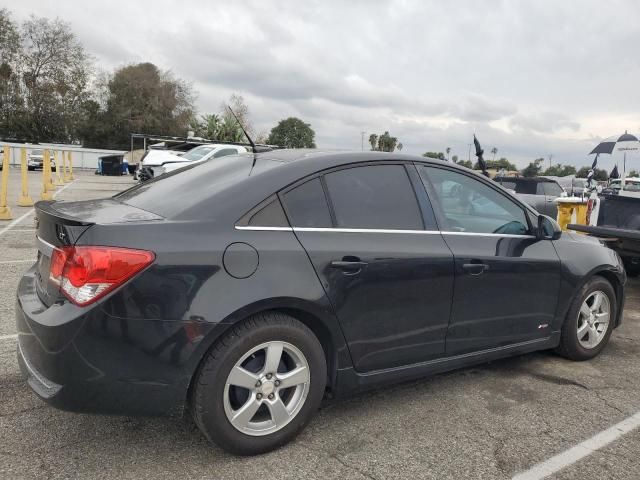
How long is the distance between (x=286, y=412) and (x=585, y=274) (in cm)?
257

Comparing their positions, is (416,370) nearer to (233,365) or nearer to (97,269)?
(233,365)

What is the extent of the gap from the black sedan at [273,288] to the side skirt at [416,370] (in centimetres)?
1

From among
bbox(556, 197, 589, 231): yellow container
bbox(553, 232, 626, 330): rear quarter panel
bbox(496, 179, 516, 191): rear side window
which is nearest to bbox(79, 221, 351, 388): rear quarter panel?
bbox(553, 232, 626, 330): rear quarter panel

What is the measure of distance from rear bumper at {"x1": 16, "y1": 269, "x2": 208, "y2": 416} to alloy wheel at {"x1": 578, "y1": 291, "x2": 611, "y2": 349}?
3097mm

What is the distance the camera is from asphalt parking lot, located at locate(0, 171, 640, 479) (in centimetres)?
256

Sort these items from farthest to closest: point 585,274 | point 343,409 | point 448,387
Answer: point 585,274, point 448,387, point 343,409

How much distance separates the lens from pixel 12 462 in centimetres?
252

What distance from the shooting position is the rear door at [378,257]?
2.80m

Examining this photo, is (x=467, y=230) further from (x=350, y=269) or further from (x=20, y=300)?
(x=20, y=300)

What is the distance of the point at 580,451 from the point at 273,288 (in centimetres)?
187

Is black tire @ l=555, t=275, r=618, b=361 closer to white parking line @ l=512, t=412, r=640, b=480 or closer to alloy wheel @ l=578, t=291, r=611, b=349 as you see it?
alloy wheel @ l=578, t=291, r=611, b=349

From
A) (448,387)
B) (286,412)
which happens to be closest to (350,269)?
(286,412)

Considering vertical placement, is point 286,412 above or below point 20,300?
below

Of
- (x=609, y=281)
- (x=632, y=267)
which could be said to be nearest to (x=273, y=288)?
(x=609, y=281)
